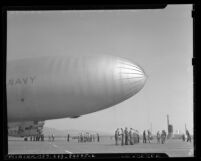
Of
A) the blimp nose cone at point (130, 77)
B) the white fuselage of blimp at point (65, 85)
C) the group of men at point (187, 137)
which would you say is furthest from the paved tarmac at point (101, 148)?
the blimp nose cone at point (130, 77)

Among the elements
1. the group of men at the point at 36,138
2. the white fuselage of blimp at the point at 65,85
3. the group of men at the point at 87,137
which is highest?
the white fuselage of blimp at the point at 65,85

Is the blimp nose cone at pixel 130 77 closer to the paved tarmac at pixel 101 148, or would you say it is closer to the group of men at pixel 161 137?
the group of men at pixel 161 137

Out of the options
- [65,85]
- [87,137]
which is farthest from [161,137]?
[65,85]

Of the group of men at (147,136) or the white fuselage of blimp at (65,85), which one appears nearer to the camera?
the group of men at (147,136)

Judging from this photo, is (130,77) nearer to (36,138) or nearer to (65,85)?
(65,85)

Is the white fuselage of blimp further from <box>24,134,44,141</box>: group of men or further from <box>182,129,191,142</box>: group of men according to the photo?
<box>182,129,191,142</box>: group of men

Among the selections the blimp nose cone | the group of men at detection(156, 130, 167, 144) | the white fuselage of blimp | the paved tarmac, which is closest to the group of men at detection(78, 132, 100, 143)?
the paved tarmac

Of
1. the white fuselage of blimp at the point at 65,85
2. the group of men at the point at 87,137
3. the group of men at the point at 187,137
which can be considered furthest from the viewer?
the white fuselage of blimp at the point at 65,85

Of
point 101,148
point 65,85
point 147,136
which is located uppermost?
point 65,85
